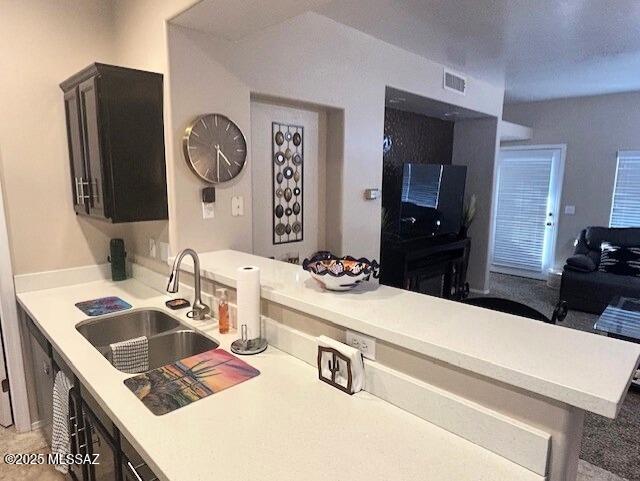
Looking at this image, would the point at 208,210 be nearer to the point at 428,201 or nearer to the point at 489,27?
the point at 489,27

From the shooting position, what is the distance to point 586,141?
5.69 m

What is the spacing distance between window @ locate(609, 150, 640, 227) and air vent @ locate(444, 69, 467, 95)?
9.53 feet

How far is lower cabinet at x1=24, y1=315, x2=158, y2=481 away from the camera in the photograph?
120 centimetres

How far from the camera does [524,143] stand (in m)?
6.26

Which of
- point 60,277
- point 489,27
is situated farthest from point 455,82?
point 60,277

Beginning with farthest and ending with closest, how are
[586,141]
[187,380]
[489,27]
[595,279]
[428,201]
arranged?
[586,141] < [595,279] < [428,201] < [489,27] < [187,380]

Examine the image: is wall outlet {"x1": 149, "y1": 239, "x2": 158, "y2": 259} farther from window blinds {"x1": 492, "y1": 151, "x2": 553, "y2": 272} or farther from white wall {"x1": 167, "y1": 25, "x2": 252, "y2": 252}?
window blinds {"x1": 492, "y1": 151, "x2": 553, "y2": 272}

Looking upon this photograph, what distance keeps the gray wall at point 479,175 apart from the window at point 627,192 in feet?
6.15

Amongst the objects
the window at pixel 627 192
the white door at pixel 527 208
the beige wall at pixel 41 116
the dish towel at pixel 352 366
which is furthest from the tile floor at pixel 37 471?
the window at pixel 627 192

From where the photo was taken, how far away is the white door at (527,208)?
6.04m

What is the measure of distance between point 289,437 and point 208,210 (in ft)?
4.80

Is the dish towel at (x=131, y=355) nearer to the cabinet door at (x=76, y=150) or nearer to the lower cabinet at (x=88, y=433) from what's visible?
the lower cabinet at (x=88, y=433)

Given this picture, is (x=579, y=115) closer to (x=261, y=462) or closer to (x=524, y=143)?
(x=524, y=143)

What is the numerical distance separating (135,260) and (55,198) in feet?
1.92
